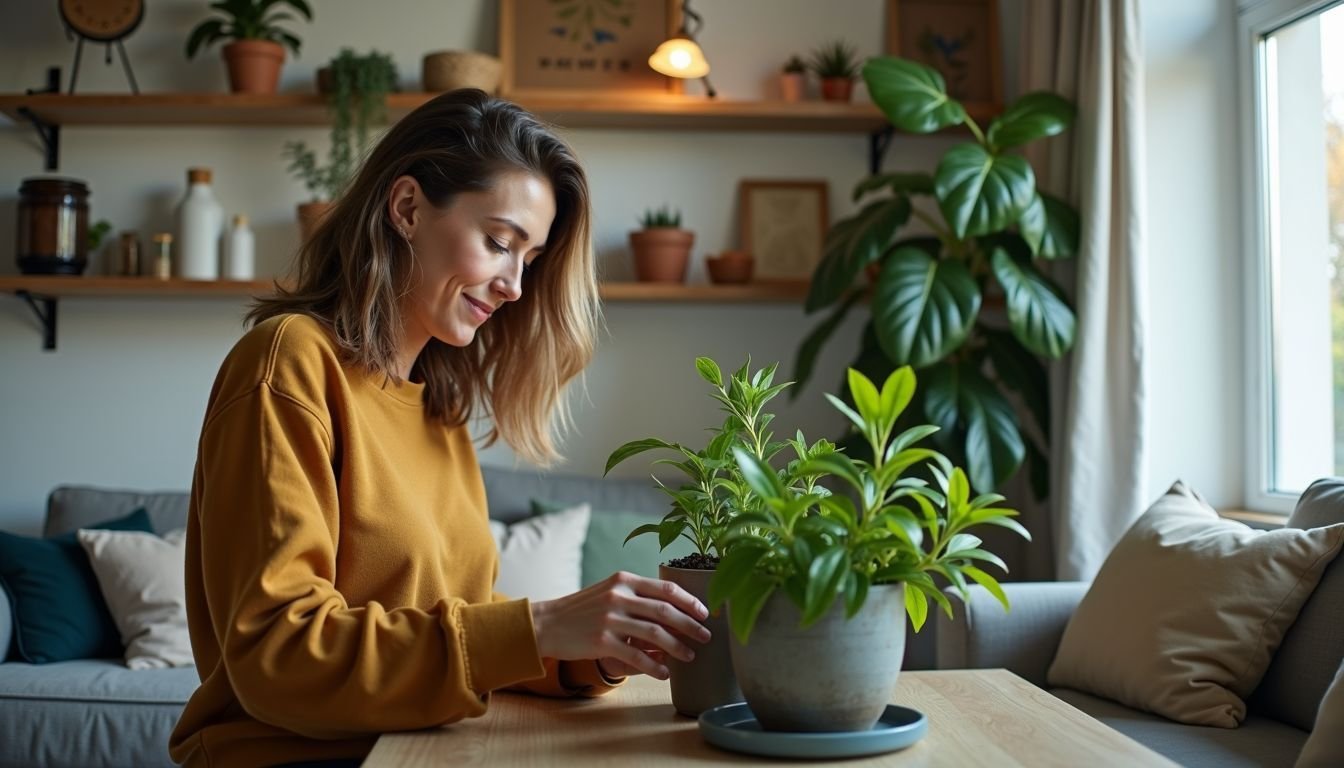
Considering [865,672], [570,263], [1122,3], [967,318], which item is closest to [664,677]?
[865,672]

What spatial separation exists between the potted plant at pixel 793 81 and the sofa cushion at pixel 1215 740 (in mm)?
2097

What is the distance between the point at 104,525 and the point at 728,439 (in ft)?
8.25

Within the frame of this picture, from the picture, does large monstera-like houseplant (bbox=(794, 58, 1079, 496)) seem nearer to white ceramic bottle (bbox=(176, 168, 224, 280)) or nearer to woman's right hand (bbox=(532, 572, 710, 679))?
white ceramic bottle (bbox=(176, 168, 224, 280))

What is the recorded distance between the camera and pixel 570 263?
1.78 meters

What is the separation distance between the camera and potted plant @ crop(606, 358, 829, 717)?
1.19 metres

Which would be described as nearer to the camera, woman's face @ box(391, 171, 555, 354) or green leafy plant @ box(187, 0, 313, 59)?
woman's face @ box(391, 171, 555, 354)

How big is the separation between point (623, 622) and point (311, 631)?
28 centimetres

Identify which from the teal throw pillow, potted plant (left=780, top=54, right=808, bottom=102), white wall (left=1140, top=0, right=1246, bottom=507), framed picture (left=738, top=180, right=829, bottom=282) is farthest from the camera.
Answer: framed picture (left=738, top=180, right=829, bottom=282)

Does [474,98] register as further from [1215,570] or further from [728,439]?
[1215,570]

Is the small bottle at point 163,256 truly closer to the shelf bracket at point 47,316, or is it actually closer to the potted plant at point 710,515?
the shelf bracket at point 47,316

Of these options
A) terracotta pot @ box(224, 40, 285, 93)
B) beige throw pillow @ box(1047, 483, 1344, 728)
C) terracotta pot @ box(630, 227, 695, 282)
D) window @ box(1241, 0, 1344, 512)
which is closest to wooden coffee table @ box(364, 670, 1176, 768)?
beige throw pillow @ box(1047, 483, 1344, 728)

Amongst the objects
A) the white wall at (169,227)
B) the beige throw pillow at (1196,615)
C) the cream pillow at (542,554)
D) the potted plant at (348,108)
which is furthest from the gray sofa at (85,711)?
the beige throw pillow at (1196,615)

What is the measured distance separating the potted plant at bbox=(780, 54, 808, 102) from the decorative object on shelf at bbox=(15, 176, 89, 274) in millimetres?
2060

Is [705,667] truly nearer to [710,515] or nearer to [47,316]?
[710,515]
